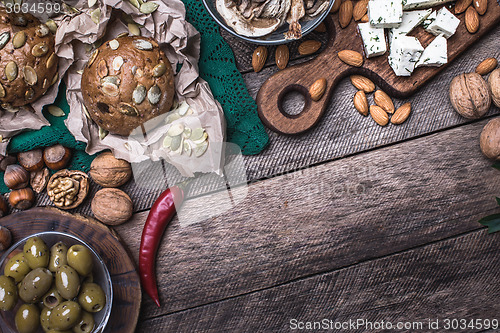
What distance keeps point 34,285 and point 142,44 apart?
707 mm

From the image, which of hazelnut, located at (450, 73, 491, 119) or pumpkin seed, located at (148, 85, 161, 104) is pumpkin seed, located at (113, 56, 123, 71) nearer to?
pumpkin seed, located at (148, 85, 161, 104)

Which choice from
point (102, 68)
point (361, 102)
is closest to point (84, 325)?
point (102, 68)

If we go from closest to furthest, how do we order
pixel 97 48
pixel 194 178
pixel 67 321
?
1. pixel 67 321
2. pixel 97 48
3. pixel 194 178

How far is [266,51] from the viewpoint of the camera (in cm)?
128

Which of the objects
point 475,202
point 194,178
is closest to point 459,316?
point 475,202

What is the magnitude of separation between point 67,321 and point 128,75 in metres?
0.67

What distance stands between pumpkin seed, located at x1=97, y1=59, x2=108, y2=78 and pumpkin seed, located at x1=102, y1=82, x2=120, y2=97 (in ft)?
0.09

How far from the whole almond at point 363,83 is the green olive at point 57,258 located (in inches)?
39.4

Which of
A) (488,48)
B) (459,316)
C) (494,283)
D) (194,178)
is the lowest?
(459,316)

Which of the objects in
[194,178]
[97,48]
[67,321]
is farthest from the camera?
[194,178]

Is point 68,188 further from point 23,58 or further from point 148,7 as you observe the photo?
point 148,7

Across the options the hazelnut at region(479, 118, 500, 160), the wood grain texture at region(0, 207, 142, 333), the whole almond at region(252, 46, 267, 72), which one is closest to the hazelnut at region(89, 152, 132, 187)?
the wood grain texture at region(0, 207, 142, 333)

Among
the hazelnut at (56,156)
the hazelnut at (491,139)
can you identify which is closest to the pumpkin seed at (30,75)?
the hazelnut at (56,156)

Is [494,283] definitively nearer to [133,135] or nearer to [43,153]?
[133,135]
